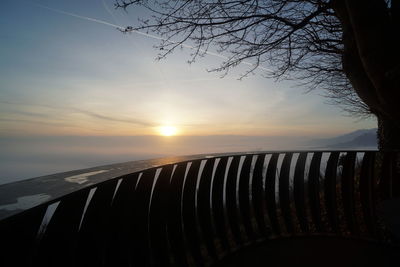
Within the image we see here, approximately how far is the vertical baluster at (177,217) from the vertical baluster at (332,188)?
3116mm

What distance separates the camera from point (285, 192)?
4.78m

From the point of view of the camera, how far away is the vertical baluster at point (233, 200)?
4.10 meters

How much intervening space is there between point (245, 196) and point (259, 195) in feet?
1.37

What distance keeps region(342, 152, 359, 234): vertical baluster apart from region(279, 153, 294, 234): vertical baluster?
1071 mm

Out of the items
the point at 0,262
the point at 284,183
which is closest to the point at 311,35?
the point at 284,183

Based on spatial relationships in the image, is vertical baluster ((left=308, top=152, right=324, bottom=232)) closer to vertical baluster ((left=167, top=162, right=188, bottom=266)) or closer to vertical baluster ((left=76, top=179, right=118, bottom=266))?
vertical baluster ((left=167, top=162, right=188, bottom=266))

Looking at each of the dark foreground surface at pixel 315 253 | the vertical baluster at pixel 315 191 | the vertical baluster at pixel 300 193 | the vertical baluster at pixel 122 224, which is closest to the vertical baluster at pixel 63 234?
the vertical baluster at pixel 122 224

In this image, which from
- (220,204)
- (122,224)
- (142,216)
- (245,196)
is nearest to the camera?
(122,224)

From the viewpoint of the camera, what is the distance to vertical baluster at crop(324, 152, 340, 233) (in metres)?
4.65

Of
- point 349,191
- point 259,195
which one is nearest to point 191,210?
point 259,195

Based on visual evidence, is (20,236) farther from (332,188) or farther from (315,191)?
(332,188)

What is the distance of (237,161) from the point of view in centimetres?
414

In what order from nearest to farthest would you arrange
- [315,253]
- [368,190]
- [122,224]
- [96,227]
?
[96,227] < [122,224] < [315,253] < [368,190]

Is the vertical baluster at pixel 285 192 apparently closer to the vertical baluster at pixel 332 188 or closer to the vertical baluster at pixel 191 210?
→ the vertical baluster at pixel 332 188
